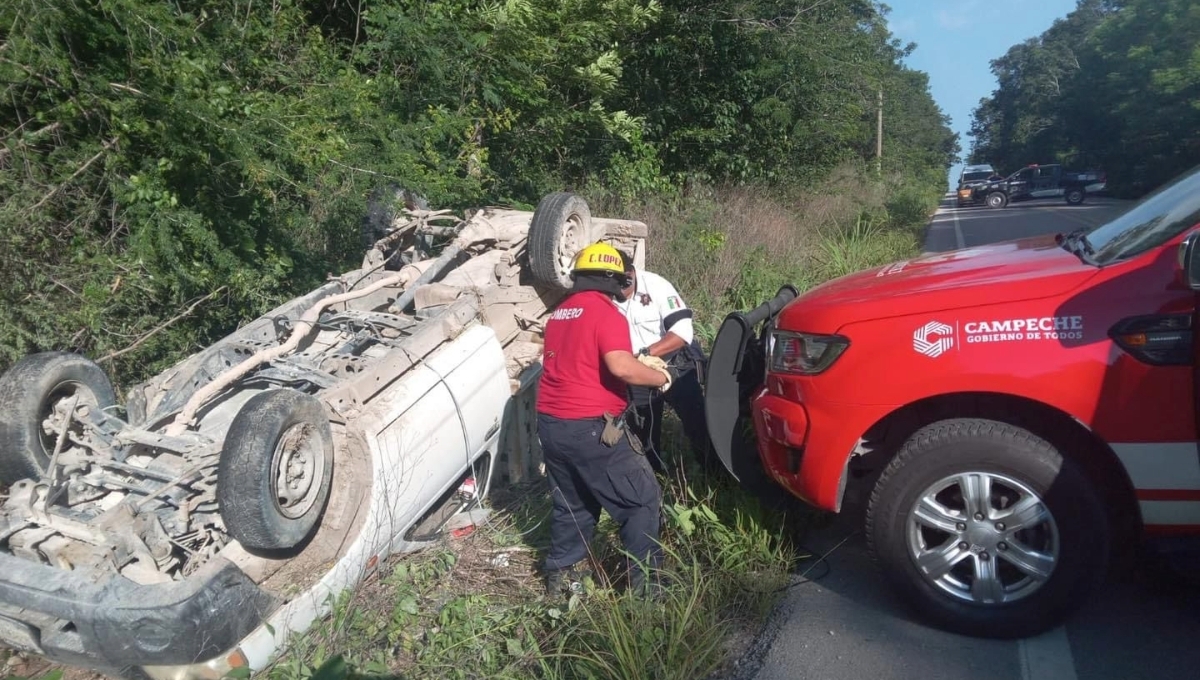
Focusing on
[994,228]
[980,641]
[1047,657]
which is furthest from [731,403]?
[994,228]

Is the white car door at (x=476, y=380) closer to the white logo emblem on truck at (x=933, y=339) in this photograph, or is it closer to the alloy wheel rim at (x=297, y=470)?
the alloy wheel rim at (x=297, y=470)

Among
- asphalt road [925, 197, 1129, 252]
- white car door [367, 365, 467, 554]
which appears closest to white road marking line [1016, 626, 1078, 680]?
white car door [367, 365, 467, 554]

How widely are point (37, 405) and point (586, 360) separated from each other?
272 cm

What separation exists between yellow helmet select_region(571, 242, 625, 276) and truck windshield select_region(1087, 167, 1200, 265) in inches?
79.0

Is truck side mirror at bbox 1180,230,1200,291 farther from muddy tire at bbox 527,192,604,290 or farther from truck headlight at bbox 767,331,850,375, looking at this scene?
muddy tire at bbox 527,192,604,290

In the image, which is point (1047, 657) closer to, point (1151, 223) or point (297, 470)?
point (1151, 223)

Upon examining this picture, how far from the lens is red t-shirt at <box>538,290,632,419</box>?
4098 mm

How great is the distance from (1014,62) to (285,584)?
7199 centimetres

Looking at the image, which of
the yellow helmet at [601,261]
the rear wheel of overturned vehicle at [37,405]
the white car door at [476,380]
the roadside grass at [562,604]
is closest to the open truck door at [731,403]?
the roadside grass at [562,604]

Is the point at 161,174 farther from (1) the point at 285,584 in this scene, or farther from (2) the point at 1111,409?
(2) the point at 1111,409

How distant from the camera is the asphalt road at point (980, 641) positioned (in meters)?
3.31

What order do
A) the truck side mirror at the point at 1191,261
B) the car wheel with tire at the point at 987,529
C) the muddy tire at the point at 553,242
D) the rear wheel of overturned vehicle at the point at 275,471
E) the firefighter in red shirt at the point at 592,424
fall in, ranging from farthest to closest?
the muddy tire at the point at 553,242
the firefighter in red shirt at the point at 592,424
the rear wheel of overturned vehicle at the point at 275,471
the car wheel with tire at the point at 987,529
the truck side mirror at the point at 1191,261

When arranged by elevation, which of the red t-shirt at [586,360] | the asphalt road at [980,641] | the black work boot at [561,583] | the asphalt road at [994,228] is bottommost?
the asphalt road at [994,228]

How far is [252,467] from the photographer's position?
367 cm
